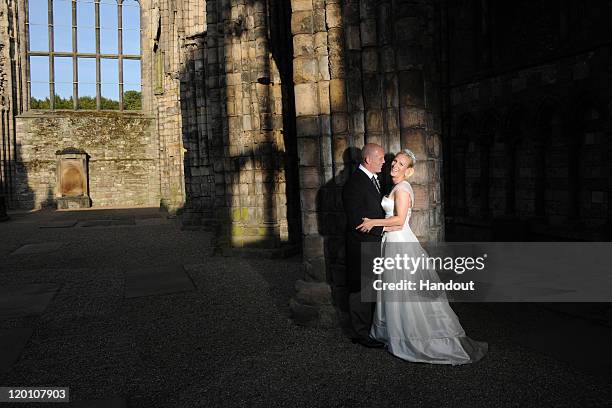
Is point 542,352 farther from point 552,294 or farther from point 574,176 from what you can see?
point 574,176

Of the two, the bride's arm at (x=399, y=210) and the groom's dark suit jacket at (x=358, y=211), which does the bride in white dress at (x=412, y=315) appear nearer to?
the bride's arm at (x=399, y=210)

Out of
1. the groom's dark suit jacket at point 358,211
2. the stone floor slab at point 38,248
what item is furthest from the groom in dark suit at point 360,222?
the stone floor slab at point 38,248

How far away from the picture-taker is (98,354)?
389 cm

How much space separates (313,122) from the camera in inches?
181

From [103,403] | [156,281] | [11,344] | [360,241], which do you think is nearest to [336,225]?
[360,241]

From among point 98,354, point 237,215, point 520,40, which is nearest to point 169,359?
point 98,354

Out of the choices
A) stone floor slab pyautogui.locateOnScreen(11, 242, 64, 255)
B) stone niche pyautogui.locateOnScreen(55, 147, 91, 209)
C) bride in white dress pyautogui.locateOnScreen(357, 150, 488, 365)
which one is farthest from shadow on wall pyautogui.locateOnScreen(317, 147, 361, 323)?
stone niche pyautogui.locateOnScreen(55, 147, 91, 209)

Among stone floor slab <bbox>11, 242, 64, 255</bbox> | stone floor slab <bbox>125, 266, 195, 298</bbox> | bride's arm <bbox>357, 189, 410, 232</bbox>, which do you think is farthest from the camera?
stone floor slab <bbox>11, 242, 64, 255</bbox>

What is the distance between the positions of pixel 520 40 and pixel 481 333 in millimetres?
7326

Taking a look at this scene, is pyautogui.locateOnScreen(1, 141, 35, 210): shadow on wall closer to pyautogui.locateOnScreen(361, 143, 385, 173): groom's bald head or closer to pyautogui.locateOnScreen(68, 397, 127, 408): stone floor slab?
pyautogui.locateOnScreen(68, 397, 127, 408): stone floor slab

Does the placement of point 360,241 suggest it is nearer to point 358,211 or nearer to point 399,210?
point 358,211

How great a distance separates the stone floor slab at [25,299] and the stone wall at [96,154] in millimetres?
20736

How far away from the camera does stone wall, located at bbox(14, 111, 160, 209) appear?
80.6 ft

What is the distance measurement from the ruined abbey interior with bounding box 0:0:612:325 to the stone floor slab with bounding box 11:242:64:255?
3.62m
